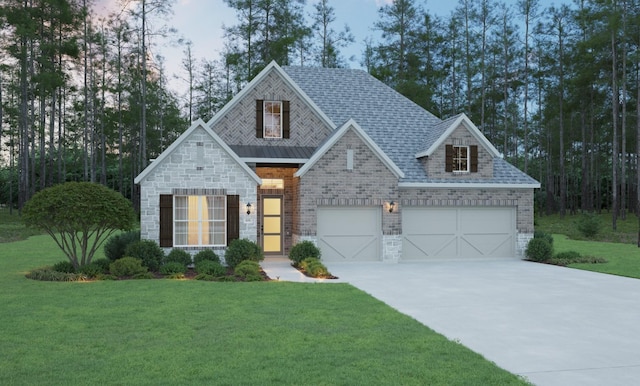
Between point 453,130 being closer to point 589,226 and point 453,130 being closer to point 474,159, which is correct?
point 474,159

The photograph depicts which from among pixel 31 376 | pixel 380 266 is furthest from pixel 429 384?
pixel 380 266

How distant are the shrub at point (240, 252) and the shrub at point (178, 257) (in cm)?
116

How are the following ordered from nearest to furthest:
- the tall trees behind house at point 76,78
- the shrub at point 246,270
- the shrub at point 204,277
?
1. the shrub at point 204,277
2. the shrub at point 246,270
3. the tall trees behind house at point 76,78

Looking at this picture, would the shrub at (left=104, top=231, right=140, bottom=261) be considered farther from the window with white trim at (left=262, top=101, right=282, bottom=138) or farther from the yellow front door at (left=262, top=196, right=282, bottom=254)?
the window with white trim at (left=262, top=101, right=282, bottom=138)

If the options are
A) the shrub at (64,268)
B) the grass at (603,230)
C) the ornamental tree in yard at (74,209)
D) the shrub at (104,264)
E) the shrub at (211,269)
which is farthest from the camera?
the grass at (603,230)

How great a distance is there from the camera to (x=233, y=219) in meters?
17.3

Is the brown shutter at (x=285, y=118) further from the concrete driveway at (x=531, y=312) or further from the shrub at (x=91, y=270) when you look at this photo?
the shrub at (x=91, y=270)

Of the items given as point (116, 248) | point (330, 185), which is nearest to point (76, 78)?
point (116, 248)

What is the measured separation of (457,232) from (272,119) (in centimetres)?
809

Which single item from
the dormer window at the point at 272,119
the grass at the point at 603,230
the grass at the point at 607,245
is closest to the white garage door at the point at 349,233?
the dormer window at the point at 272,119

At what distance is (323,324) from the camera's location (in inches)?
348

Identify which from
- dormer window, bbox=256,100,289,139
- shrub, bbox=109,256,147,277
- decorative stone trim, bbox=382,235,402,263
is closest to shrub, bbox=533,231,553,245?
decorative stone trim, bbox=382,235,402,263

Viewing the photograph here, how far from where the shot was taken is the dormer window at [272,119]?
20.0 metres

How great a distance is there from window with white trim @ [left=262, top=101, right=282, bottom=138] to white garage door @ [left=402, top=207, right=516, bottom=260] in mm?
5579
